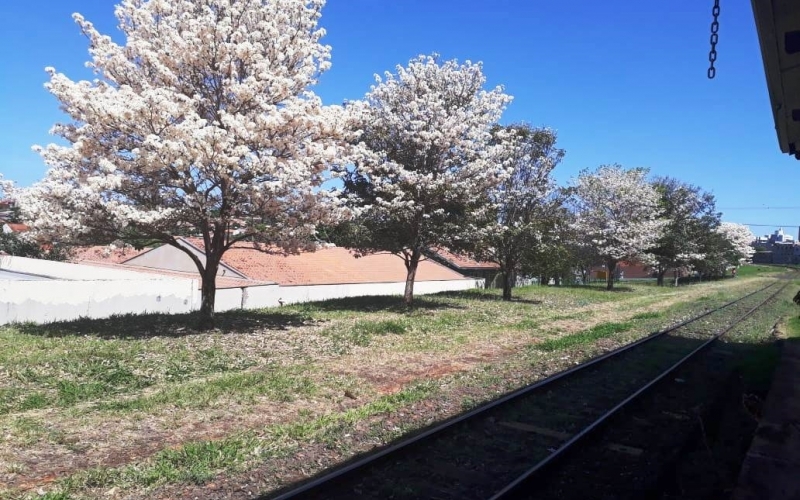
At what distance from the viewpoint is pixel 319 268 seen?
129 feet

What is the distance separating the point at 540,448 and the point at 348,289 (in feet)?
105

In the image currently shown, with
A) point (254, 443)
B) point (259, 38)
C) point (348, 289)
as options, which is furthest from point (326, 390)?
point (348, 289)

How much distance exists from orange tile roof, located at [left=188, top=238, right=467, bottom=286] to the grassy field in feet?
47.4

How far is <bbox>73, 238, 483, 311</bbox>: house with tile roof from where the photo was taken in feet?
100

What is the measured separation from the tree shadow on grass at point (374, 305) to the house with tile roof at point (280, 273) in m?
3.65

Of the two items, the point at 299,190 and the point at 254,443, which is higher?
the point at 299,190

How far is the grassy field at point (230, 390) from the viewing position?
19.4ft

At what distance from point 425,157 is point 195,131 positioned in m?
10.5

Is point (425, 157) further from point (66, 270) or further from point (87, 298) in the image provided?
point (66, 270)

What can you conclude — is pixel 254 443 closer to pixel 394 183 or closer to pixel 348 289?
pixel 394 183

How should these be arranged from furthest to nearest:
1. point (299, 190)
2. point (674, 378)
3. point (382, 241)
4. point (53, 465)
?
point (382, 241)
point (299, 190)
point (674, 378)
point (53, 465)

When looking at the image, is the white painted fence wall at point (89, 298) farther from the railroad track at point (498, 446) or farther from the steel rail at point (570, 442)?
the steel rail at point (570, 442)

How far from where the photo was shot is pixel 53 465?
235 inches

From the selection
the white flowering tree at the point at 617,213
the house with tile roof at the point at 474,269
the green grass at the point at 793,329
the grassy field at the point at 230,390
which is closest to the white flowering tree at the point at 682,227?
the white flowering tree at the point at 617,213
